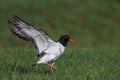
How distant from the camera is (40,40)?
37.3 ft

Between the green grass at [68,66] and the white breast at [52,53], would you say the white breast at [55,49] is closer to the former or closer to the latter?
the white breast at [52,53]

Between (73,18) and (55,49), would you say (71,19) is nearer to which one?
(73,18)

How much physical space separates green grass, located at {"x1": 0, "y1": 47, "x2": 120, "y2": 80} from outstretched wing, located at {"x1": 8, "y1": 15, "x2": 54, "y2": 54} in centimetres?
71

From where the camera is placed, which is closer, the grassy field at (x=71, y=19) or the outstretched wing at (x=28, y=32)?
the outstretched wing at (x=28, y=32)

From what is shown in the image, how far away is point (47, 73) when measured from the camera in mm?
11219

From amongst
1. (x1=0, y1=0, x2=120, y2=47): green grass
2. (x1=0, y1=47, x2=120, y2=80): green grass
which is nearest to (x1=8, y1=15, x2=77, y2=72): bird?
(x1=0, y1=47, x2=120, y2=80): green grass

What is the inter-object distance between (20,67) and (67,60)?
5.65 feet

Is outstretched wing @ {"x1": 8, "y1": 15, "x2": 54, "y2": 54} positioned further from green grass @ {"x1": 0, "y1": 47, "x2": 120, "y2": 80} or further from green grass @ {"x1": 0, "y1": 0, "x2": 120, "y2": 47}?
green grass @ {"x1": 0, "y1": 0, "x2": 120, "y2": 47}

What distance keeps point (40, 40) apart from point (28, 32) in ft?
1.12

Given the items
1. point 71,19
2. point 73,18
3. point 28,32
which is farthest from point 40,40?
point 73,18

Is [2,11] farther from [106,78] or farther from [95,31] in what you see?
[106,78]

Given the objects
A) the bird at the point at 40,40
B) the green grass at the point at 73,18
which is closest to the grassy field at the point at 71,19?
the green grass at the point at 73,18

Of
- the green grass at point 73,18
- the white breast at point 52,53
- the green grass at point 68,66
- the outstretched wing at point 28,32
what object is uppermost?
the outstretched wing at point 28,32

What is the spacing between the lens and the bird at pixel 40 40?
36.5 feet
